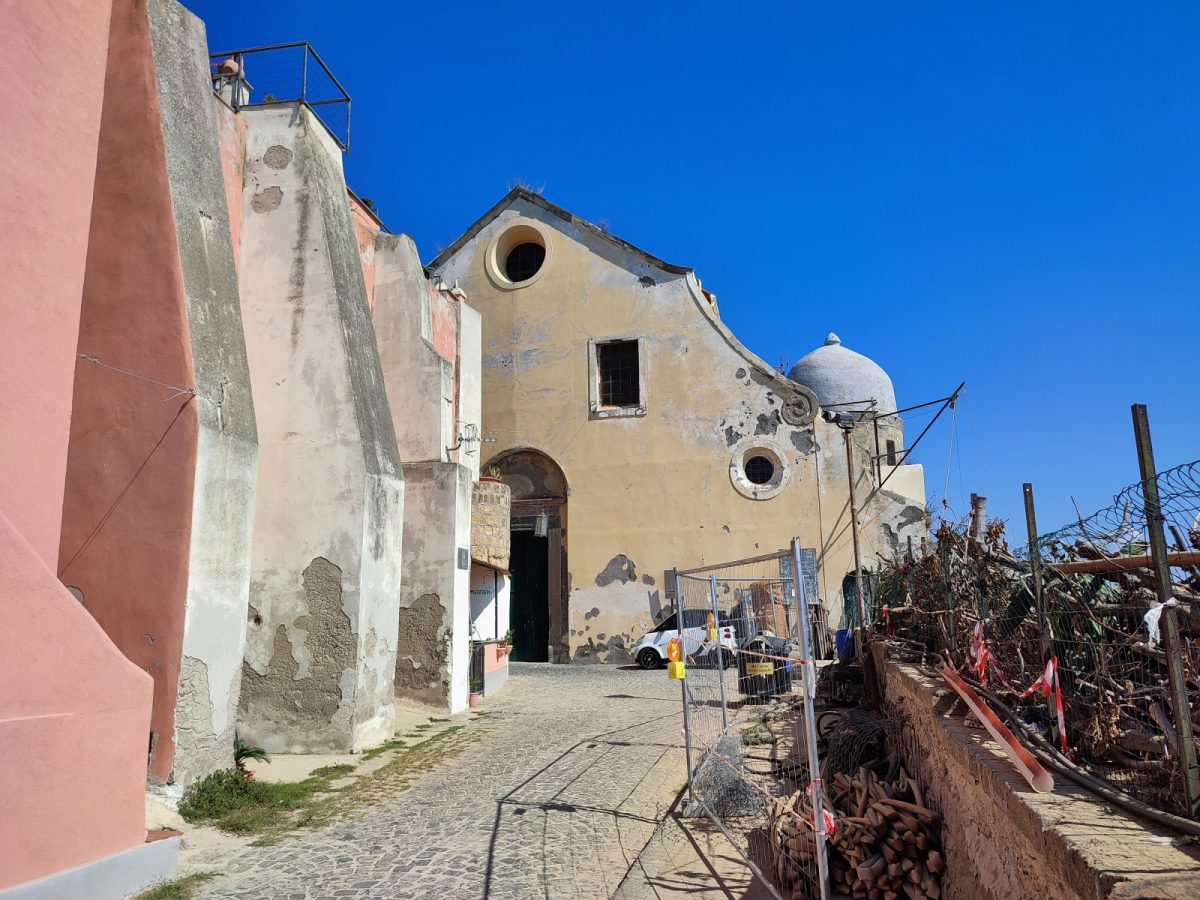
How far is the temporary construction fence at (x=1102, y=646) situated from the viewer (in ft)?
11.0

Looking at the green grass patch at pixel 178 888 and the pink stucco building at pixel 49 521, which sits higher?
the pink stucco building at pixel 49 521

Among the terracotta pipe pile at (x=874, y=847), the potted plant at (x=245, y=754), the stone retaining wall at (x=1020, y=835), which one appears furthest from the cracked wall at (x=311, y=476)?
the stone retaining wall at (x=1020, y=835)

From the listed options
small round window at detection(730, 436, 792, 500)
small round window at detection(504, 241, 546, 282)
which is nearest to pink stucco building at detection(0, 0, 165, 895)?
small round window at detection(730, 436, 792, 500)

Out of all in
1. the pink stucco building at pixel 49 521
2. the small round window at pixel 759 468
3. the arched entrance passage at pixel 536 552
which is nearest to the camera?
the pink stucco building at pixel 49 521

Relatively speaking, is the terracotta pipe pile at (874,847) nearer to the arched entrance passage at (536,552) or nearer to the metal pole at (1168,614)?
the metal pole at (1168,614)

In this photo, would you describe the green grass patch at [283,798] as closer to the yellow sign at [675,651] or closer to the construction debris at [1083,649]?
the yellow sign at [675,651]

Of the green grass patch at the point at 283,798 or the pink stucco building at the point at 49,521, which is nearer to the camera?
the pink stucco building at the point at 49,521

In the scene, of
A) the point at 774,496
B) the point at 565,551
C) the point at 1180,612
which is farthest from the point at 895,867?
the point at 565,551

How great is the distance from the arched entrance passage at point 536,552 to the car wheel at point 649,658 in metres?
2.60

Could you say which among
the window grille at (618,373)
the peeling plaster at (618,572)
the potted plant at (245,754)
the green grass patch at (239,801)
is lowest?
the green grass patch at (239,801)

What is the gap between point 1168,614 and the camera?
3260 mm

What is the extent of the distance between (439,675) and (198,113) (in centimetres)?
775

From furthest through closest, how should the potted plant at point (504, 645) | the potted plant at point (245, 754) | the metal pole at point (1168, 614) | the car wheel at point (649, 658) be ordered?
1. the car wheel at point (649, 658)
2. the potted plant at point (504, 645)
3. the potted plant at point (245, 754)
4. the metal pole at point (1168, 614)

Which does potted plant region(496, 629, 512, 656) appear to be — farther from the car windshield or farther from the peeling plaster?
the peeling plaster
